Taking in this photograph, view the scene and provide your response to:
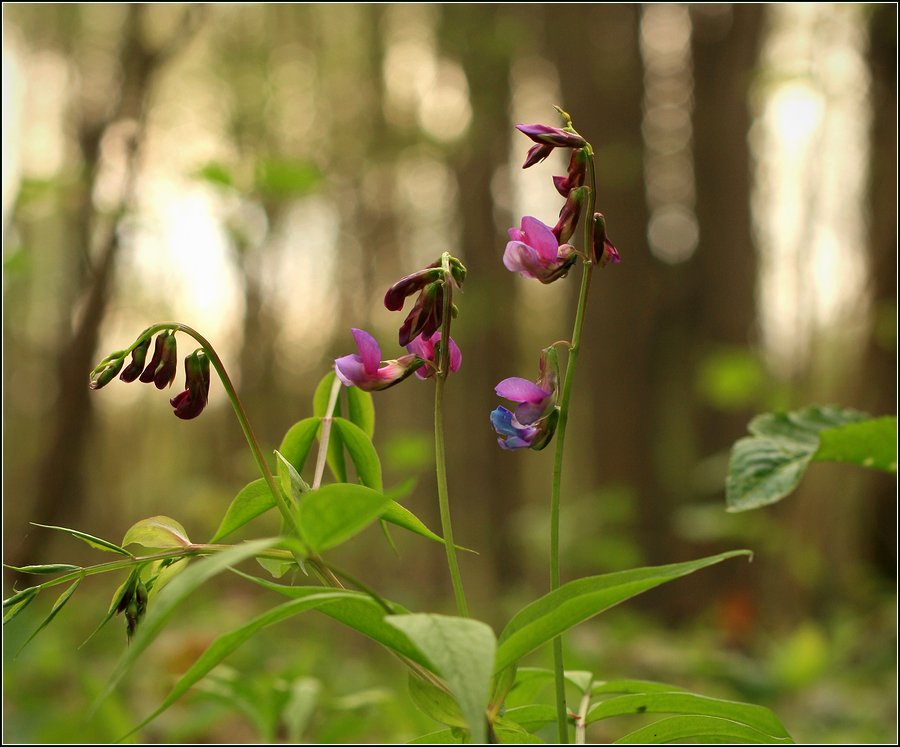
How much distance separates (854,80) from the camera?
4.90m

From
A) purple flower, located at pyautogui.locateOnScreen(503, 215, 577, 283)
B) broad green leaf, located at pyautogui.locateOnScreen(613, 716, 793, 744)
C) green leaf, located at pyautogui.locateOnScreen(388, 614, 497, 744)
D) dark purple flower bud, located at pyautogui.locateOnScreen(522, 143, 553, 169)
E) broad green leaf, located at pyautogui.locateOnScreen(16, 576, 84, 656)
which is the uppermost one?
dark purple flower bud, located at pyautogui.locateOnScreen(522, 143, 553, 169)

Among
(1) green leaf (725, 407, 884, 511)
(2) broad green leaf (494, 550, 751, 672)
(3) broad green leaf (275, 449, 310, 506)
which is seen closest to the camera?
(2) broad green leaf (494, 550, 751, 672)

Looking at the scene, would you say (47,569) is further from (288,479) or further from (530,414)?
(530,414)

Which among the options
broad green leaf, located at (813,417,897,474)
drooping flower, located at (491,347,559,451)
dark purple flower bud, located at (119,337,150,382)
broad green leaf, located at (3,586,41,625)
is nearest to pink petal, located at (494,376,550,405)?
drooping flower, located at (491,347,559,451)

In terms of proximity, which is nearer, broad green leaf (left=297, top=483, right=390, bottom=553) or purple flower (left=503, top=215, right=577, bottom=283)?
broad green leaf (left=297, top=483, right=390, bottom=553)

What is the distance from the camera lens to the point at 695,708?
776mm

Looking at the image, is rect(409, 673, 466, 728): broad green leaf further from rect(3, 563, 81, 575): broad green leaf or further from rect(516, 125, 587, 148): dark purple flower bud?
rect(516, 125, 587, 148): dark purple flower bud

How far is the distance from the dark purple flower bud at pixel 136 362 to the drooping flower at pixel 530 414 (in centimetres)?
31

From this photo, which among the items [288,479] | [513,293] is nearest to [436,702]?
[288,479]

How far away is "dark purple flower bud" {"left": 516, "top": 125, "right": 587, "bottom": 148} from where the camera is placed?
0.80 meters

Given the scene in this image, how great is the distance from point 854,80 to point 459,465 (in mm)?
6379

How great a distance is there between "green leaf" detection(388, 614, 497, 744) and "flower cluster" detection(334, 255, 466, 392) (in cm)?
27

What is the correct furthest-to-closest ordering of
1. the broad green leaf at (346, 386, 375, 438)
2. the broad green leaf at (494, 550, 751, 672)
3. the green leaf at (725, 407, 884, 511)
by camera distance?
the green leaf at (725, 407, 884, 511) → the broad green leaf at (346, 386, 375, 438) → the broad green leaf at (494, 550, 751, 672)

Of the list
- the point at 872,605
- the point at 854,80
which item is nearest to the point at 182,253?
the point at 854,80
